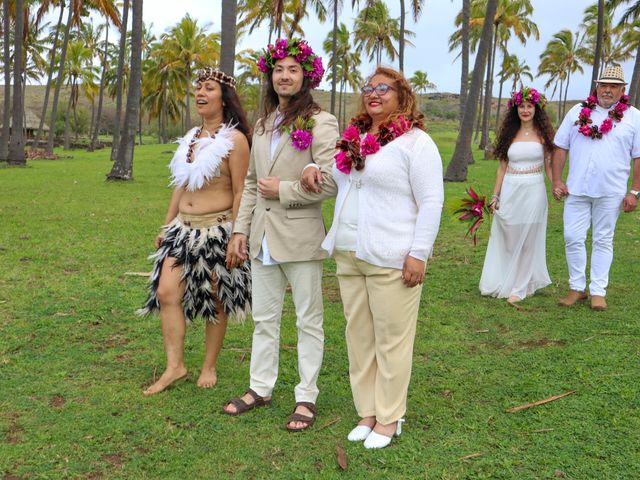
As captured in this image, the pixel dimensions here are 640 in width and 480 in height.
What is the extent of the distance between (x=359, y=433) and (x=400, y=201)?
1.31 m


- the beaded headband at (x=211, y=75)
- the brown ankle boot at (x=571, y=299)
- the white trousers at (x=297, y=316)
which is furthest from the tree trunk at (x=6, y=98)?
the white trousers at (x=297, y=316)

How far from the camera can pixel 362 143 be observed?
3234 mm

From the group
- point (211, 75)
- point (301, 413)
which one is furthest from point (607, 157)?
point (301, 413)

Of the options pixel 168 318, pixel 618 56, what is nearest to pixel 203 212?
pixel 168 318

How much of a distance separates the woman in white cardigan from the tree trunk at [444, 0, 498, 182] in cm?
1381

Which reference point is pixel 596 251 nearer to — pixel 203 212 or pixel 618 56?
pixel 203 212

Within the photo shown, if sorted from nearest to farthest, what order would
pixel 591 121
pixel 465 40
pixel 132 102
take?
pixel 591 121 → pixel 132 102 → pixel 465 40

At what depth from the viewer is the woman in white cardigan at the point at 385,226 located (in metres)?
3.14

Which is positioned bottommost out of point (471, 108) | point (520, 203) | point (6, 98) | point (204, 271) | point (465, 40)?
point (204, 271)

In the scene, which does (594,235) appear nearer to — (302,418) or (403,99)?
(403,99)

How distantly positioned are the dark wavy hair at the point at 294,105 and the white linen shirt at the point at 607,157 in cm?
349

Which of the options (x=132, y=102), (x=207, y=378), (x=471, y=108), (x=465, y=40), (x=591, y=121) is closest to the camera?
(x=207, y=378)

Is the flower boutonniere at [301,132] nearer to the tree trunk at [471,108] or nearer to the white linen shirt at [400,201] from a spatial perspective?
the white linen shirt at [400,201]

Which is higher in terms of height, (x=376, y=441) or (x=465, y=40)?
(x=465, y=40)
